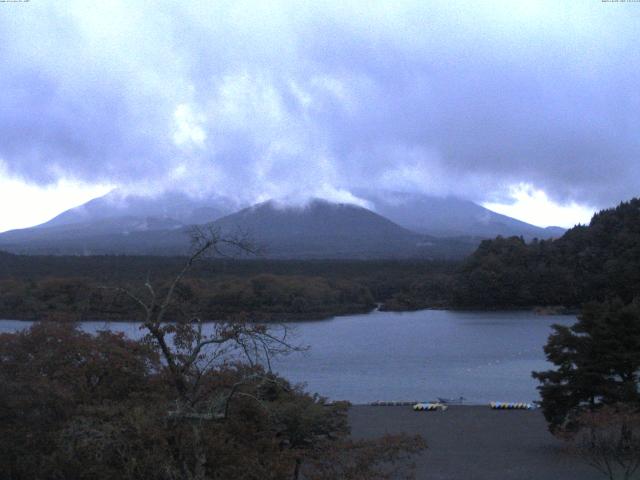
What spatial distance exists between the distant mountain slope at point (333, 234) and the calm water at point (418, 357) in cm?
2937

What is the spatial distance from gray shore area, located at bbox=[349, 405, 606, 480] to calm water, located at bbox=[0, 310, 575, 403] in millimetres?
1918

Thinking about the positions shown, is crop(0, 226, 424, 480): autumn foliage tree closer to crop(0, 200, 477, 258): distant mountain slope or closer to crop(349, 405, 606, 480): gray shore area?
crop(349, 405, 606, 480): gray shore area

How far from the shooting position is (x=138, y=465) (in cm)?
386

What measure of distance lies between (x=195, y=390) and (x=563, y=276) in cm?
3672

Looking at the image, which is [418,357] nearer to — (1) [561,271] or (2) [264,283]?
(2) [264,283]

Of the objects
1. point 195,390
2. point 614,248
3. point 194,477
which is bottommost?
point 194,477

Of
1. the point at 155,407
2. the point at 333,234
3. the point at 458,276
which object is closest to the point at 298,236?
the point at 333,234

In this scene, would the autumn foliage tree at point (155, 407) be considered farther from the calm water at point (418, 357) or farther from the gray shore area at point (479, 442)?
the calm water at point (418, 357)

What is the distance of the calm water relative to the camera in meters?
17.3

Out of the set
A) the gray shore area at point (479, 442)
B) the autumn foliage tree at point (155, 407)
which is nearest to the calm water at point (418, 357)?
the gray shore area at point (479, 442)

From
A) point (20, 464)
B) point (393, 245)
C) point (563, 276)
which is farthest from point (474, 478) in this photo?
point (393, 245)

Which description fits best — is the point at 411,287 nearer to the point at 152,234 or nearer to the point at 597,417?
the point at 597,417

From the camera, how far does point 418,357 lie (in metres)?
22.7

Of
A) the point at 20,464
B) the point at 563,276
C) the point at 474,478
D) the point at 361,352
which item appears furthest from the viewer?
the point at 563,276
